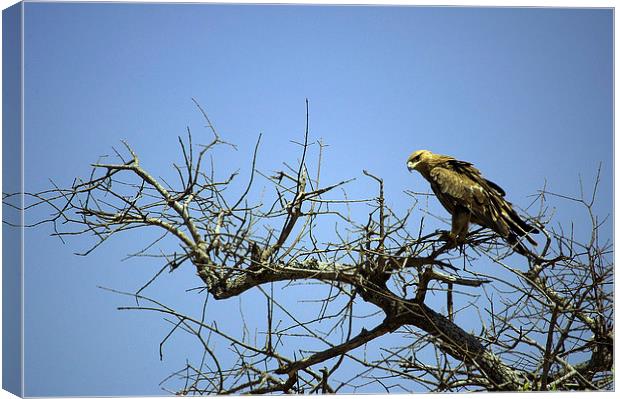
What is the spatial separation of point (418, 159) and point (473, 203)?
19.4 inches

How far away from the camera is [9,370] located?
4336 millimetres

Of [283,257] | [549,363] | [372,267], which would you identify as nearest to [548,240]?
[549,363]

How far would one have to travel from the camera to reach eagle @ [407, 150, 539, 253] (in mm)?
4492

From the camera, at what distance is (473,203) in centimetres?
452

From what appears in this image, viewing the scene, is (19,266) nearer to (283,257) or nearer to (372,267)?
(283,257)

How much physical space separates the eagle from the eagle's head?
13cm

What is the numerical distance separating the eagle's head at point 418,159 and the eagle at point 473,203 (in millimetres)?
130

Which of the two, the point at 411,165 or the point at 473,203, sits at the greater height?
the point at 411,165

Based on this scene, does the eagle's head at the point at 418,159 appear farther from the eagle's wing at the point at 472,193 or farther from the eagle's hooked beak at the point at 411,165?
the eagle's wing at the point at 472,193

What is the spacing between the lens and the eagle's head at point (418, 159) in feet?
16.0

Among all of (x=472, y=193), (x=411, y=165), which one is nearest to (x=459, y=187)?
(x=472, y=193)

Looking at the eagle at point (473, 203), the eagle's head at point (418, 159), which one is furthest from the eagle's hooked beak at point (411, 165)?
the eagle at point (473, 203)

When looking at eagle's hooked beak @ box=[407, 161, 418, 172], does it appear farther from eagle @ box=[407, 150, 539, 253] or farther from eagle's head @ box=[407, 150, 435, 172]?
eagle @ box=[407, 150, 539, 253]

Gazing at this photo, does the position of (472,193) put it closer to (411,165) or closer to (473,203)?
(473,203)
